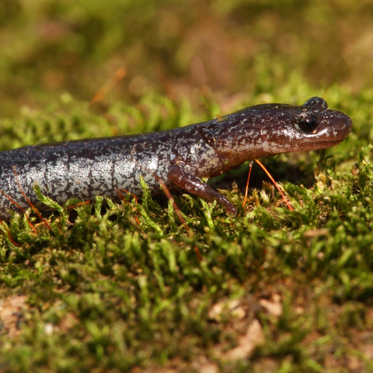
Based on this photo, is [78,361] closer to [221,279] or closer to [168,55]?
[221,279]

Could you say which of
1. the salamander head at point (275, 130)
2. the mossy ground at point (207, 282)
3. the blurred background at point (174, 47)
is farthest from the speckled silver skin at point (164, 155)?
the blurred background at point (174, 47)

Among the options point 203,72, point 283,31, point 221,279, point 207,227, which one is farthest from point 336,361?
point 283,31

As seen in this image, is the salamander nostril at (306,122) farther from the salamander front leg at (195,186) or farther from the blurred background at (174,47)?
the blurred background at (174,47)

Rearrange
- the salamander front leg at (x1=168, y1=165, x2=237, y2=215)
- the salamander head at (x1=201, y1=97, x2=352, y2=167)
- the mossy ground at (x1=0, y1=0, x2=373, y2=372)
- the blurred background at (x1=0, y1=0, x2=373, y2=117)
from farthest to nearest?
the blurred background at (x1=0, y1=0, x2=373, y2=117) < the salamander head at (x1=201, y1=97, x2=352, y2=167) < the salamander front leg at (x1=168, y1=165, x2=237, y2=215) < the mossy ground at (x1=0, y1=0, x2=373, y2=372)

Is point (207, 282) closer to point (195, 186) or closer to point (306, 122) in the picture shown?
point (195, 186)

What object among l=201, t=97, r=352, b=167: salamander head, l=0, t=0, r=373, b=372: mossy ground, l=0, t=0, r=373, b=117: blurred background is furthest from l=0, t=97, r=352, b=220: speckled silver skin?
l=0, t=0, r=373, b=117: blurred background

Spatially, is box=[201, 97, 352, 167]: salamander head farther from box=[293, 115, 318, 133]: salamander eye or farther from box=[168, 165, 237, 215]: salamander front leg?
box=[168, 165, 237, 215]: salamander front leg

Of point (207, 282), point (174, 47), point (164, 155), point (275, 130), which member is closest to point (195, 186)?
point (164, 155)

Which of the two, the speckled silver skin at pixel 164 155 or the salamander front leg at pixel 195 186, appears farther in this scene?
the speckled silver skin at pixel 164 155
